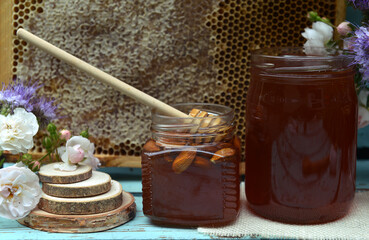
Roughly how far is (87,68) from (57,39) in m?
0.19

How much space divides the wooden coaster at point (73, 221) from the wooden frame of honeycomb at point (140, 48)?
10.3 inches

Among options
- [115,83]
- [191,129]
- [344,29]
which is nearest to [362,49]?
[344,29]

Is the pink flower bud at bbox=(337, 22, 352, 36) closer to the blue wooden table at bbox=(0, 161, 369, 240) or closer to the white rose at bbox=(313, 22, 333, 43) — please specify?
the white rose at bbox=(313, 22, 333, 43)

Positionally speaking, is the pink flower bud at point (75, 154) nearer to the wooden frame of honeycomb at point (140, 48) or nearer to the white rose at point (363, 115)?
the wooden frame of honeycomb at point (140, 48)

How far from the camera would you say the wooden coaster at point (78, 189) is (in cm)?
84

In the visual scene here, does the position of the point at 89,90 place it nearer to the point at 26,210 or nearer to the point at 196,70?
the point at 196,70

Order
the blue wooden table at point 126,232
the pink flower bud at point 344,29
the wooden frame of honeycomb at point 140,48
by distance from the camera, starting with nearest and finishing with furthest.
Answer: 1. the blue wooden table at point 126,232
2. the pink flower bud at point 344,29
3. the wooden frame of honeycomb at point 140,48

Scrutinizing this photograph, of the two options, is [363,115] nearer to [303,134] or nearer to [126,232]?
[303,134]

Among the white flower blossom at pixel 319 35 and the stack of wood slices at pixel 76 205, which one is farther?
the white flower blossom at pixel 319 35

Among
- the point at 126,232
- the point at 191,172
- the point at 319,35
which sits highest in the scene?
the point at 319,35

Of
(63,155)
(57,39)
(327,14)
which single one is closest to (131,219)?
(63,155)

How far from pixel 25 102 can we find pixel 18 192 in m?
0.18

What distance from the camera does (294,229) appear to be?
0.83 meters

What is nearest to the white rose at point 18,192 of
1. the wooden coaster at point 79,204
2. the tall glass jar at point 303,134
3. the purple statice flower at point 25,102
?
the wooden coaster at point 79,204
